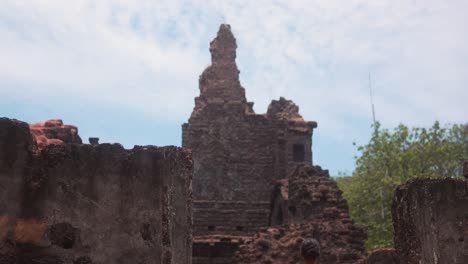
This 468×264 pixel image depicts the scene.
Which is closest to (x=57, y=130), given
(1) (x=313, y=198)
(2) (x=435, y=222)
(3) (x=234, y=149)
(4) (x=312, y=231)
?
(2) (x=435, y=222)

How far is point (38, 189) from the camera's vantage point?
4363mm

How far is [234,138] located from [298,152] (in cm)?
273

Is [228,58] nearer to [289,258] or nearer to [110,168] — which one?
[289,258]

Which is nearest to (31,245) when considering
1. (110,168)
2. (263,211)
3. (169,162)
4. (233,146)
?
(110,168)

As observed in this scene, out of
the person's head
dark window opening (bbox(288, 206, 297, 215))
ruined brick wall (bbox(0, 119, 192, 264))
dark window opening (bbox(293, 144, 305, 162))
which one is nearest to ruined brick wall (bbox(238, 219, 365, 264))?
dark window opening (bbox(288, 206, 297, 215))

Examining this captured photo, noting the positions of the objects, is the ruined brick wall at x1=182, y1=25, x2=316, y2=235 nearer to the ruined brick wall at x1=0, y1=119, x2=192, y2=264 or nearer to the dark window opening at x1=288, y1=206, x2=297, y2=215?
the dark window opening at x1=288, y1=206, x2=297, y2=215

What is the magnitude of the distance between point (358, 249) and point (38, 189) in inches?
414

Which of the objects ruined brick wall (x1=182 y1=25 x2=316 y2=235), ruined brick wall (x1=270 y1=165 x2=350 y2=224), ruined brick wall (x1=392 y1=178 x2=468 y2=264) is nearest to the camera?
ruined brick wall (x1=392 y1=178 x2=468 y2=264)

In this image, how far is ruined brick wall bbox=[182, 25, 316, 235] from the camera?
26.0 metres

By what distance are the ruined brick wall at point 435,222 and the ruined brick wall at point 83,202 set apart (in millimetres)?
2383

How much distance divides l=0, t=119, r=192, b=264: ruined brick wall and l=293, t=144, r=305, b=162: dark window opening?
21983mm

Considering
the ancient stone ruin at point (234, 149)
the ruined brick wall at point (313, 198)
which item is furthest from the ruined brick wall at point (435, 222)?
the ancient stone ruin at point (234, 149)

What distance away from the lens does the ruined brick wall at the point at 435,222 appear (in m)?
5.70

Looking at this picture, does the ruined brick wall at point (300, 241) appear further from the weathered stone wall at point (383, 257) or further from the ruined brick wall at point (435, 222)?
the ruined brick wall at point (435, 222)
